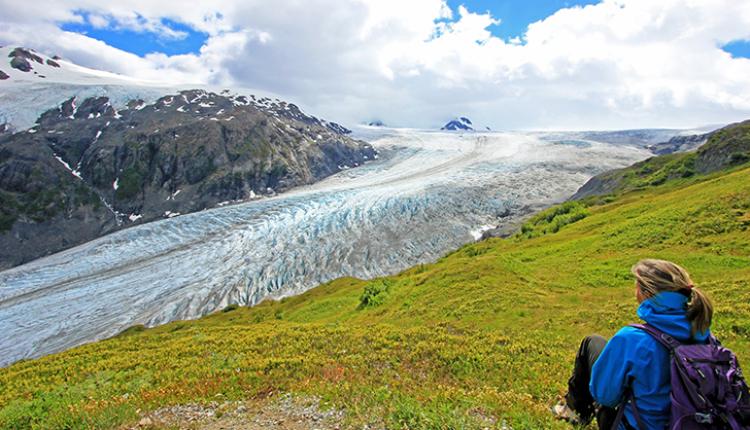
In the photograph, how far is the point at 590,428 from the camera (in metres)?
6.05

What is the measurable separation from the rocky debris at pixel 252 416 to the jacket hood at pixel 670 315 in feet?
17.0

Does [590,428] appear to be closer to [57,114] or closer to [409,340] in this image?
[409,340]

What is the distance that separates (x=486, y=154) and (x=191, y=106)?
102m

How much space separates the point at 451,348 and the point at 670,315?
8221mm

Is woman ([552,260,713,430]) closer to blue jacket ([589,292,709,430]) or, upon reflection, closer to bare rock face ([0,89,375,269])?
blue jacket ([589,292,709,430])

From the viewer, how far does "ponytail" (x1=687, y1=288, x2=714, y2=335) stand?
355 cm

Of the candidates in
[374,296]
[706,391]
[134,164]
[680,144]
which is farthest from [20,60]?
[680,144]

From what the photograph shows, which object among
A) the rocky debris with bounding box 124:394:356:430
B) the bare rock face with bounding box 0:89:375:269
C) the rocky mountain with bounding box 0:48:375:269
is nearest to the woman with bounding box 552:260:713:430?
the rocky debris with bounding box 124:394:356:430

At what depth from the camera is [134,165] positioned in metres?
121

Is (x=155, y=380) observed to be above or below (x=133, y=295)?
above

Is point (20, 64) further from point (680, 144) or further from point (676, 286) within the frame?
point (680, 144)

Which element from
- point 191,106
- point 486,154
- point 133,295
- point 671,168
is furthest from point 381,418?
point 191,106

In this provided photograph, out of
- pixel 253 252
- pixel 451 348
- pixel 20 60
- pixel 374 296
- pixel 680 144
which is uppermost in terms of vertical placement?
pixel 20 60

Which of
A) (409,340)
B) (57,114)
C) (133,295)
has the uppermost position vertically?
(57,114)
